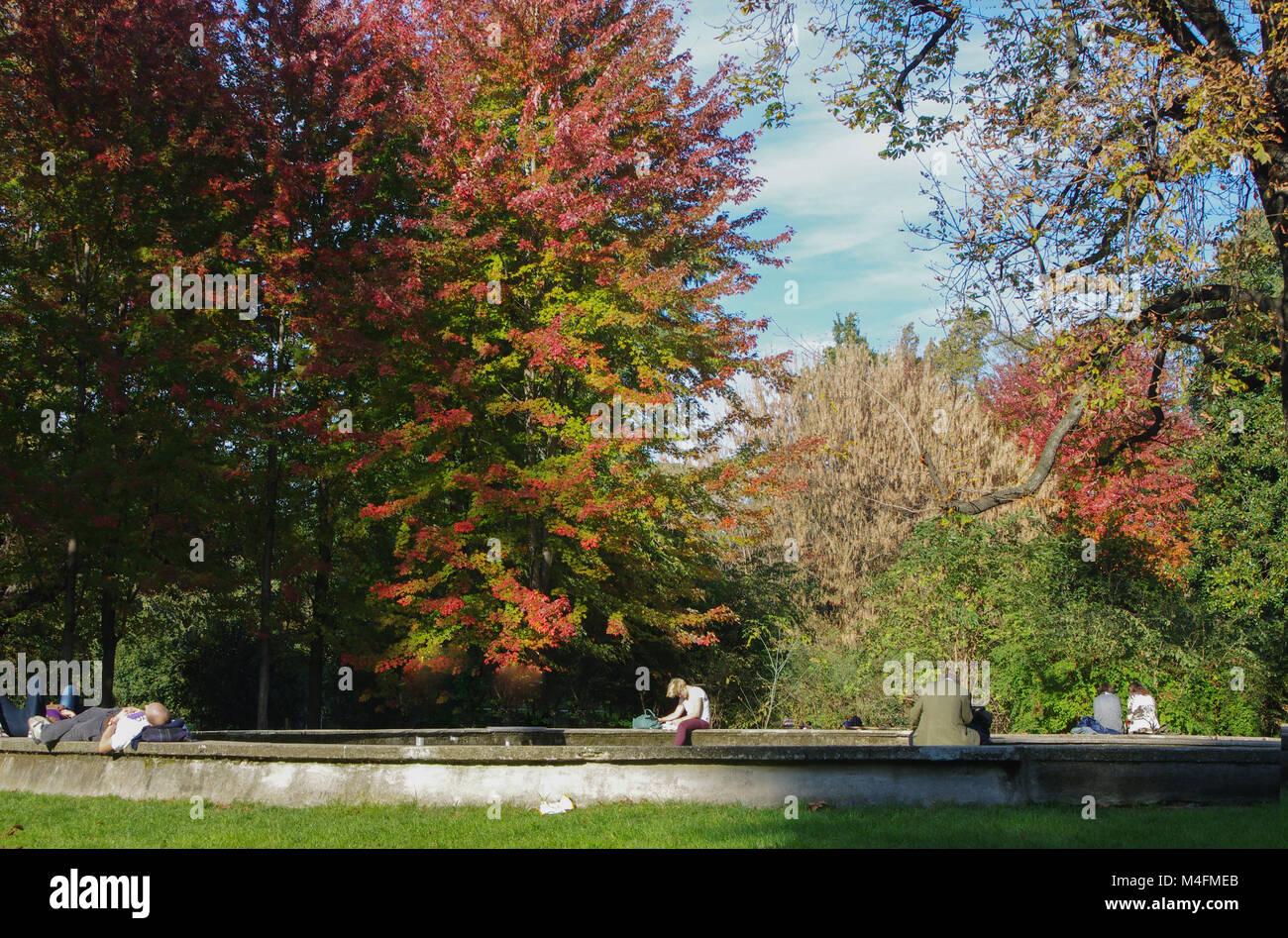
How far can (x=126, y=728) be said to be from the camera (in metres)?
10.3

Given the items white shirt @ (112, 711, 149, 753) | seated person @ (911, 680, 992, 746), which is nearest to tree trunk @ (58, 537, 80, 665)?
white shirt @ (112, 711, 149, 753)

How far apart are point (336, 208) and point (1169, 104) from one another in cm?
1226

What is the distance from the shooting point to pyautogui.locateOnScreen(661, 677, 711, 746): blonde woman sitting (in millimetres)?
12055

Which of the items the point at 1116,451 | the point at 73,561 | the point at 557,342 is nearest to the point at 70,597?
the point at 73,561

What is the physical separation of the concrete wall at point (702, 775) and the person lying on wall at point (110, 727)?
0.98 m

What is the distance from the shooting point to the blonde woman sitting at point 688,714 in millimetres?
12055

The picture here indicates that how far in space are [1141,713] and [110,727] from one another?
13.2 m

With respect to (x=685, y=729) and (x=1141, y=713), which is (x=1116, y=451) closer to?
(x=1141, y=713)

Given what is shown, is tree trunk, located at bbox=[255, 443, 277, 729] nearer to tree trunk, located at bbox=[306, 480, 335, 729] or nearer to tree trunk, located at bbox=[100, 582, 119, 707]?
tree trunk, located at bbox=[306, 480, 335, 729]

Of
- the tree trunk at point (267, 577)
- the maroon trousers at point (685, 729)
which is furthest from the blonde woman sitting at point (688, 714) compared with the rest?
the tree trunk at point (267, 577)

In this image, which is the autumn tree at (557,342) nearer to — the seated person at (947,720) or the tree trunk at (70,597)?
the tree trunk at (70,597)

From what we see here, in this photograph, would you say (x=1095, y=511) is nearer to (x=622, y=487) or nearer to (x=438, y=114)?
(x=622, y=487)

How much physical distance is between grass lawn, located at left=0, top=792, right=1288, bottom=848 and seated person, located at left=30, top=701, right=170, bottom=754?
79 cm

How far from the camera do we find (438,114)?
17.4 m
